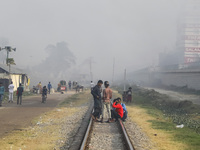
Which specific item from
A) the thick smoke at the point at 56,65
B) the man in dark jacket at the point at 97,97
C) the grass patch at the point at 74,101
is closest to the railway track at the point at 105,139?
the man in dark jacket at the point at 97,97

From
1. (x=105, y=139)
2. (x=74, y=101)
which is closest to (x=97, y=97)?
(x=105, y=139)

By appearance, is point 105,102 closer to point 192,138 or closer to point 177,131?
point 177,131

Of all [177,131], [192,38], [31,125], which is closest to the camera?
[177,131]

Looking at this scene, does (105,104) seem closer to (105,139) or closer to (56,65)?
(105,139)

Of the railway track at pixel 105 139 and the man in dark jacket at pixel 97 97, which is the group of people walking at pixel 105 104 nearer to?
the man in dark jacket at pixel 97 97

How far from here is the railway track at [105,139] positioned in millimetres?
7266

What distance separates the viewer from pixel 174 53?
89938 mm

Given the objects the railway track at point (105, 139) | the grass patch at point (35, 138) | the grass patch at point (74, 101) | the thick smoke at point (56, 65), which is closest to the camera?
the railway track at point (105, 139)

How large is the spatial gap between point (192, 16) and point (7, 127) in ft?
372

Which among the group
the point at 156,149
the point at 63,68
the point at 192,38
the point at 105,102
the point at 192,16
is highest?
the point at 192,16

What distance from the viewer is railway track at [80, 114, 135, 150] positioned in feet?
23.8

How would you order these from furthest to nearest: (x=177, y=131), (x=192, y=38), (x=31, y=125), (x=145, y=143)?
1. (x=192, y=38)
2. (x=31, y=125)
3. (x=177, y=131)
4. (x=145, y=143)

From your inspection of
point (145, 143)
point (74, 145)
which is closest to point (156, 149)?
point (145, 143)

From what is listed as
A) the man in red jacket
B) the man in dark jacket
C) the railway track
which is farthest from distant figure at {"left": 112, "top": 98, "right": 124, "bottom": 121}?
the railway track
